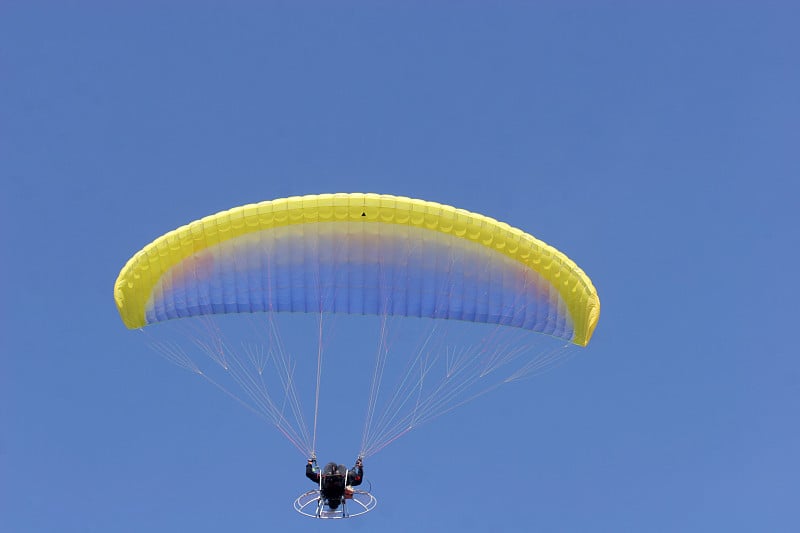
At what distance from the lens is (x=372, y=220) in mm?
32781

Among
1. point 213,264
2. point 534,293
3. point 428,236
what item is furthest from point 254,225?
point 534,293

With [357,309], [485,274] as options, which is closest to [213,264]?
[357,309]

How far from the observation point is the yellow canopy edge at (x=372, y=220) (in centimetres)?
3259

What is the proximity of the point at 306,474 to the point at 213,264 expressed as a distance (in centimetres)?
530

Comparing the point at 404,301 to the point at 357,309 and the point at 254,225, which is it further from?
the point at 254,225

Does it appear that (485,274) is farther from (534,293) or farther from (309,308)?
(309,308)

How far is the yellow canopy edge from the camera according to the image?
107 ft

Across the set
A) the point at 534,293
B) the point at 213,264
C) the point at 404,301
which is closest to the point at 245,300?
the point at 213,264

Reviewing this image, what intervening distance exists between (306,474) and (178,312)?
16.6ft

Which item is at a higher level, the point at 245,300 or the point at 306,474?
the point at 245,300

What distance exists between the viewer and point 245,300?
33.9 metres

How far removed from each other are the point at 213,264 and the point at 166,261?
107 centimetres

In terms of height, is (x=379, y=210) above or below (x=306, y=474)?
above

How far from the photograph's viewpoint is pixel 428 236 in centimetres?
3319
